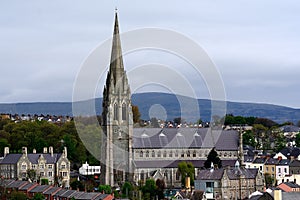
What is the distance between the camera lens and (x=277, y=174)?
83.7 m

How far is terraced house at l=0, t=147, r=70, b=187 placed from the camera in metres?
76.6

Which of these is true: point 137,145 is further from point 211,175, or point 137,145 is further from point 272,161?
point 211,175

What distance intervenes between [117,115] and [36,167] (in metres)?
10.2

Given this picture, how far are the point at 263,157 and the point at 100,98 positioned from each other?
732 inches

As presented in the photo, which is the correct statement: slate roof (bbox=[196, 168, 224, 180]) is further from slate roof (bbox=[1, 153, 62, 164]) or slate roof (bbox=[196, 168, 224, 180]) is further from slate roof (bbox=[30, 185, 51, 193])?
slate roof (bbox=[1, 153, 62, 164])

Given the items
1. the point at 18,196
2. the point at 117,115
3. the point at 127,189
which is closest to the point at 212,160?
the point at 117,115

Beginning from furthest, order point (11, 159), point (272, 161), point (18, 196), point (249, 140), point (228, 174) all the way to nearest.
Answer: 1. point (249, 140)
2. point (272, 161)
3. point (11, 159)
4. point (228, 174)
5. point (18, 196)

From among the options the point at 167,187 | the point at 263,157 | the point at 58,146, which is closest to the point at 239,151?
the point at 263,157

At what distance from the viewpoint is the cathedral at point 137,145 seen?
80144mm

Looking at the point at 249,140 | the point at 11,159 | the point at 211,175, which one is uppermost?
the point at 249,140

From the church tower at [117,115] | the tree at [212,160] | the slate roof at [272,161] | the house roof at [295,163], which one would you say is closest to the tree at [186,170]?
the tree at [212,160]

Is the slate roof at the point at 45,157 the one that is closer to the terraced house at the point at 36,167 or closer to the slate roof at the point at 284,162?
the terraced house at the point at 36,167

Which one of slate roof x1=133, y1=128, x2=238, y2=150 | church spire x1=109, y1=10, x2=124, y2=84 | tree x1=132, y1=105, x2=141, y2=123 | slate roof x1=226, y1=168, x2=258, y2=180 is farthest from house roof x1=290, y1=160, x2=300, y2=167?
tree x1=132, y1=105, x2=141, y2=123

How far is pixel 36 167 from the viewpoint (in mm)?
77188
